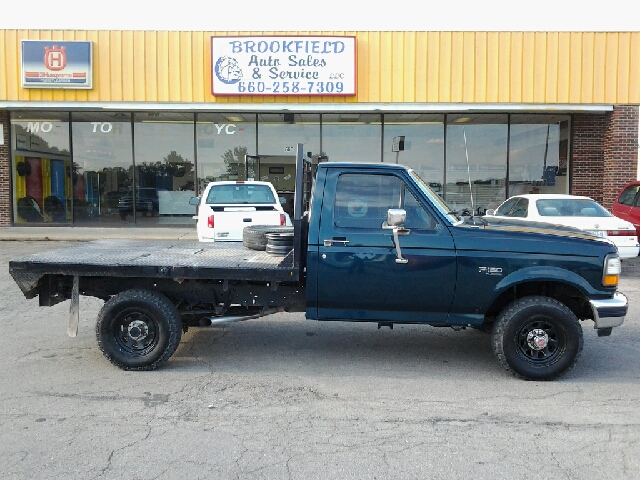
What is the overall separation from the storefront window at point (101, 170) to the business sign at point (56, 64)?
2.07m

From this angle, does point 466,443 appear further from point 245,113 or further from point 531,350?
point 245,113

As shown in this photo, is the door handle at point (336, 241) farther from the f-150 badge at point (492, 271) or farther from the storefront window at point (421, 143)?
the storefront window at point (421, 143)

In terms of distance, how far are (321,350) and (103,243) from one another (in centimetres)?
289

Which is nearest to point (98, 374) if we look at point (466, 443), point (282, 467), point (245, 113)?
point (282, 467)

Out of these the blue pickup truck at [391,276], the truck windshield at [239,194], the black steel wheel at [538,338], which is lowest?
the black steel wheel at [538,338]

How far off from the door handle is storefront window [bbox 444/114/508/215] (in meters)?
13.3

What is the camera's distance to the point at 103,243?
680 centimetres

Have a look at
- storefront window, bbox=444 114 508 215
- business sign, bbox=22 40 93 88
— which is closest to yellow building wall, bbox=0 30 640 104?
business sign, bbox=22 40 93 88

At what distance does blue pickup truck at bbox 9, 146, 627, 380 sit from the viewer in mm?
5109

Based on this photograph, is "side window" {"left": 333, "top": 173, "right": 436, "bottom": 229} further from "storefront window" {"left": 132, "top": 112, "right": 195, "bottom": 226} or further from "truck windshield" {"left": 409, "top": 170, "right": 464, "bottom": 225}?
"storefront window" {"left": 132, "top": 112, "right": 195, "bottom": 226}

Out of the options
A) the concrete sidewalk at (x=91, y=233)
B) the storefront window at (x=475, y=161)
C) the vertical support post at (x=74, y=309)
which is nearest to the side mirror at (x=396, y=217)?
the vertical support post at (x=74, y=309)

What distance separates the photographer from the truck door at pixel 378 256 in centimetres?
515

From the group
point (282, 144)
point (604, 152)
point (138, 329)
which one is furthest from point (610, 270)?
point (282, 144)

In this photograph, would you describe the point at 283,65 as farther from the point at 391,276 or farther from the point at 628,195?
the point at 391,276
